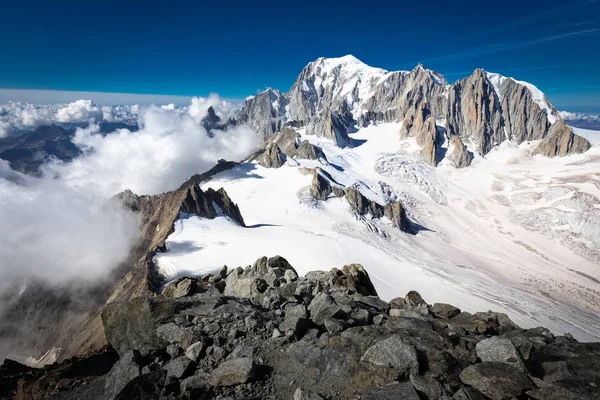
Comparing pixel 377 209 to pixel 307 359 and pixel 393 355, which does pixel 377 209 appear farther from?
pixel 393 355

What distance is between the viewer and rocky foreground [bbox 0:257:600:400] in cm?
891

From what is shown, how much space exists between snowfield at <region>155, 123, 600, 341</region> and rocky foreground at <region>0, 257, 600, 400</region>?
5137 centimetres

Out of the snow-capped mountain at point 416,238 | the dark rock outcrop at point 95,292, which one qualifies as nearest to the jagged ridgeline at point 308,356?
the dark rock outcrop at point 95,292

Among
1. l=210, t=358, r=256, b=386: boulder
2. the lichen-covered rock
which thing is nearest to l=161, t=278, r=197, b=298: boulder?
l=210, t=358, r=256, b=386: boulder

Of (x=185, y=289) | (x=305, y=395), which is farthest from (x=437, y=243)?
(x=305, y=395)

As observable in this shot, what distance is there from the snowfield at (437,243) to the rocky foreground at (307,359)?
51.4 m

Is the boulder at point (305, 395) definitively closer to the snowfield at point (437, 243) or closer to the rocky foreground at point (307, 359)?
the rocky foreground at point (307, 359)

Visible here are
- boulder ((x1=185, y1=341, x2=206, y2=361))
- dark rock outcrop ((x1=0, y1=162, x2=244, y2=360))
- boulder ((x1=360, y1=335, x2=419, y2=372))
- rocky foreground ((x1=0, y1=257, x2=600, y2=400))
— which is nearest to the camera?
rocky foreground ((x1=0, y1=257, x2=600, y2=400))

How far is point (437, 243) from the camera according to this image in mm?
141875

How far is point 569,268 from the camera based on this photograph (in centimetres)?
12781

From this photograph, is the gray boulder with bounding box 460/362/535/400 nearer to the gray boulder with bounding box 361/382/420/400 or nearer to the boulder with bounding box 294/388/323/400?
the gray boulder with bounding box 361/382/420/400

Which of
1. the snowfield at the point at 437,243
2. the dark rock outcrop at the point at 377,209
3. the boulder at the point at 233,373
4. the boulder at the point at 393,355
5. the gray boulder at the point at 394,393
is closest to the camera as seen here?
the gray boulder at the point at 394,393

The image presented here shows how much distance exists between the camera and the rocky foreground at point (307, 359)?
29.2 ft

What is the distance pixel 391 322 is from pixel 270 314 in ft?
17.5
